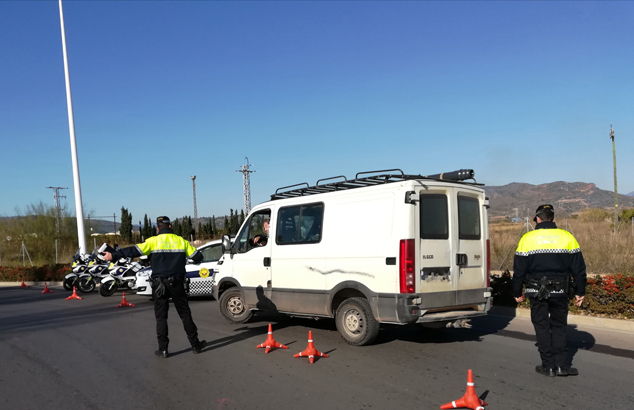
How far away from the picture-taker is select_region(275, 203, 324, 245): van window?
8.29 meters

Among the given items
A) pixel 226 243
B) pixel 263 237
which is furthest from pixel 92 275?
pixel 263 237

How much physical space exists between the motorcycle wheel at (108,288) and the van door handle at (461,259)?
11.9 m

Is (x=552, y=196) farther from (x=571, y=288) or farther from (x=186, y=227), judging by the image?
(x=571, y=288)

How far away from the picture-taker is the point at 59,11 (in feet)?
76.5

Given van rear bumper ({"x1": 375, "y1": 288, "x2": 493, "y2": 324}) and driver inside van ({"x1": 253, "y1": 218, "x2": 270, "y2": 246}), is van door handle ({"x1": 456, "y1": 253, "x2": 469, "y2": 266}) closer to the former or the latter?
van rear bumper ({"x1": 375, "y1": 288, "x2": 493, "y2": 324})

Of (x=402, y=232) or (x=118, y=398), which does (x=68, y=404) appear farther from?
(x=402, y=232)

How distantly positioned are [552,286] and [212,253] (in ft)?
33.0

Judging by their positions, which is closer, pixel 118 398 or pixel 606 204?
pixel 118 398

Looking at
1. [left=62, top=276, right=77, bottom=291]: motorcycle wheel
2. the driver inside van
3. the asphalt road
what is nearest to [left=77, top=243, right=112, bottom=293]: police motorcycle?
[left=62, top=276, right=77, bottom=291]: motorcycle wheel

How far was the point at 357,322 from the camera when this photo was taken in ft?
25.0


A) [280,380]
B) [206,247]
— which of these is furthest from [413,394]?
[206,247]

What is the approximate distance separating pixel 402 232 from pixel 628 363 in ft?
10.5

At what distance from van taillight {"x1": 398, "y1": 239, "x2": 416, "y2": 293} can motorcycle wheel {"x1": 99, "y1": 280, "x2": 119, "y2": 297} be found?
11699 millimetres

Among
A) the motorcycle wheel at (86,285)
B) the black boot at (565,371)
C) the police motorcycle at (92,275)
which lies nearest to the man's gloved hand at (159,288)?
the black boot at (565,371)
